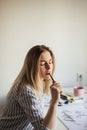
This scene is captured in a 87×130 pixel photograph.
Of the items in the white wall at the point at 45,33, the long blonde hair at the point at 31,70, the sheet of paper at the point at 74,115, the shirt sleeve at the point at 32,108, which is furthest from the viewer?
the white wall at the point at 45,33

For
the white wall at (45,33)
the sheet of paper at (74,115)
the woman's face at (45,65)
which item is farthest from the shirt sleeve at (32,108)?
the white wall at (45,33)

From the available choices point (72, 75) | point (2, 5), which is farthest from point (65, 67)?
point (2, 5)

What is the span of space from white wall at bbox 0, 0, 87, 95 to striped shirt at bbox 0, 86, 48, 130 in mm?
1207

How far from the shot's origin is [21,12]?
92.8 inches

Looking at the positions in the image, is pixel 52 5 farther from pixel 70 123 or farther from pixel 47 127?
pixel 47 127

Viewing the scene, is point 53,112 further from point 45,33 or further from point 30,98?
point 45,33

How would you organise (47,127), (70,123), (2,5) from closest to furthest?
(47,127), (70,123), (2,5)

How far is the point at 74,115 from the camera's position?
154 cm

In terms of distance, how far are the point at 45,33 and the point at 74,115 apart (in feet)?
3.82

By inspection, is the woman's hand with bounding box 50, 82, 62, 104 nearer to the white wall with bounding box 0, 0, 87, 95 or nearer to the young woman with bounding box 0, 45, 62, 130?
the young woman with bounding box 0, 45, 62, 130

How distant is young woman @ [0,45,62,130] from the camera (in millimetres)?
1128

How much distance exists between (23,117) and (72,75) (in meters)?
1.49

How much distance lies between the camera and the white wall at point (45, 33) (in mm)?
2357

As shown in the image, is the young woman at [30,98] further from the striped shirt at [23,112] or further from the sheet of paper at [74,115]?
the sheet of paper at [74,115]
